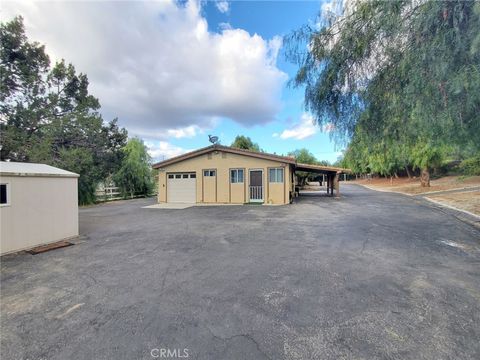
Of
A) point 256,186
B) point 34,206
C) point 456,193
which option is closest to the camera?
point 34,206

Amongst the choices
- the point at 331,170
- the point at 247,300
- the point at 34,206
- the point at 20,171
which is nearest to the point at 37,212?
the point at 34,206

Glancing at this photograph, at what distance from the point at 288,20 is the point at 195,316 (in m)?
6.98

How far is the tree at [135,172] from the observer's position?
796 inches

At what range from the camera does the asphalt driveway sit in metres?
2.23

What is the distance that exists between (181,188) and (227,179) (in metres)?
3.72

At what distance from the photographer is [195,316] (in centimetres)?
273

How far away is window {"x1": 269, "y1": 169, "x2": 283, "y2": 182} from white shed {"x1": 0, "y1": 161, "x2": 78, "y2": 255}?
33.5 feet

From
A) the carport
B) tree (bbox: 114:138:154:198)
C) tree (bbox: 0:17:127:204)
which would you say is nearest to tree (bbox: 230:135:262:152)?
tree (bbox: 114:138:154:198)

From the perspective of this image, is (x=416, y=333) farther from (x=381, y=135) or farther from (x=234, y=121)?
(x=234, y=121)

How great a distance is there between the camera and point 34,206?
18.7 ft

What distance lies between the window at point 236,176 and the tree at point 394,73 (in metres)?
9.12

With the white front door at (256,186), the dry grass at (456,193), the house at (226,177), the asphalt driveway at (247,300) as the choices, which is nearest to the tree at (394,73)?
the asphalt driveway at (247,300)

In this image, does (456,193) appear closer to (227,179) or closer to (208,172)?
(227,179)

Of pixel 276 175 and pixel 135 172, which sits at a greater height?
pixel 135 172
